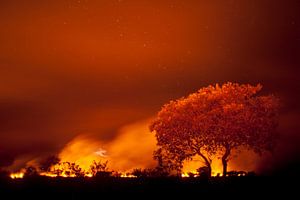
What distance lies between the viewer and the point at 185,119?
145 feet

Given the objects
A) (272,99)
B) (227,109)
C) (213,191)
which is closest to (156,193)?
(213,191)

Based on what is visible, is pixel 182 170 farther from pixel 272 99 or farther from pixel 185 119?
pixel 272 99

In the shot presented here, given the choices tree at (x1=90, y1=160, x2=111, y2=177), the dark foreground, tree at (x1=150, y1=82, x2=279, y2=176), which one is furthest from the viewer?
tree at (x1=150, y1=82, x2=279, y2=176)

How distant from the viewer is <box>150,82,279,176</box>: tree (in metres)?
42.9

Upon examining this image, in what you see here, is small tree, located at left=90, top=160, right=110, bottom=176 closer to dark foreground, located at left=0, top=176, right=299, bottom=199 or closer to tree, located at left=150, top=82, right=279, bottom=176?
tree, located at left=150, top=82, right=279, bottom=176

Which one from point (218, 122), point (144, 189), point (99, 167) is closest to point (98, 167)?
point (99, 167)

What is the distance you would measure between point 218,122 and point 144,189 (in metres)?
21.9

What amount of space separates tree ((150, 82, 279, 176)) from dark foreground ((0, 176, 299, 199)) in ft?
55.3

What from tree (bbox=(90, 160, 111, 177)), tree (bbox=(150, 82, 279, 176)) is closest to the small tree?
tree (bbox=(90, 160, 111, 177))

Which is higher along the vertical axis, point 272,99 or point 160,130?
point 272,99

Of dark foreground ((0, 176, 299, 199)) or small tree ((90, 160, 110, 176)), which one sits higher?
small tree ((90, 160, 110, 176))

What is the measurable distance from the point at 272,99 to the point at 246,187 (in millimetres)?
21985

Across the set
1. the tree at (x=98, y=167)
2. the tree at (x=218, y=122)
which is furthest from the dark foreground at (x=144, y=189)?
the tree at (x=218, y=122)

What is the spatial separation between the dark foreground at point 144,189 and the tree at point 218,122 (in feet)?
55.3
